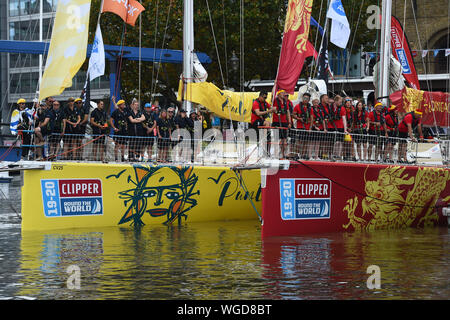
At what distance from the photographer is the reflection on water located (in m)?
11.0

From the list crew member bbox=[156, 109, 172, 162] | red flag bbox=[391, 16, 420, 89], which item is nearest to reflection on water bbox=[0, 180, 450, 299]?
crew member bbox=[156, 109, 172, 162]

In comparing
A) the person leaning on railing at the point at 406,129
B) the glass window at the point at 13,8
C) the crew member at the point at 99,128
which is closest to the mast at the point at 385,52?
the person leaning on railing at the point at 406,129

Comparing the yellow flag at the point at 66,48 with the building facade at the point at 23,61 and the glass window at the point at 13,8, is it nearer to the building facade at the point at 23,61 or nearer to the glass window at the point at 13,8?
the building facade at the point at 23,61

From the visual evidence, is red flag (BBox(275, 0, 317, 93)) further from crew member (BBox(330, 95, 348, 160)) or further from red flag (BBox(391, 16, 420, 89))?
red flag (BBox(391, 16, 420, 89))

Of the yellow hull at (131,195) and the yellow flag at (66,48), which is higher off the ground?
the yellow flag at (66,48)

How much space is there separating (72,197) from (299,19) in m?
6.08

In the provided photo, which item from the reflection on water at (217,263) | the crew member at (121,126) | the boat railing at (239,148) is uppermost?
the crew member at (121,126)

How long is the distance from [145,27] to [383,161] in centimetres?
2417

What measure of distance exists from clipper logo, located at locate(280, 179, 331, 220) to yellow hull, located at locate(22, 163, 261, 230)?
3.60m

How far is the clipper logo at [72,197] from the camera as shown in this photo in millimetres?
18344

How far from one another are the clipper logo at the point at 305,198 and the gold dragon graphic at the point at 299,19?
2710mm
